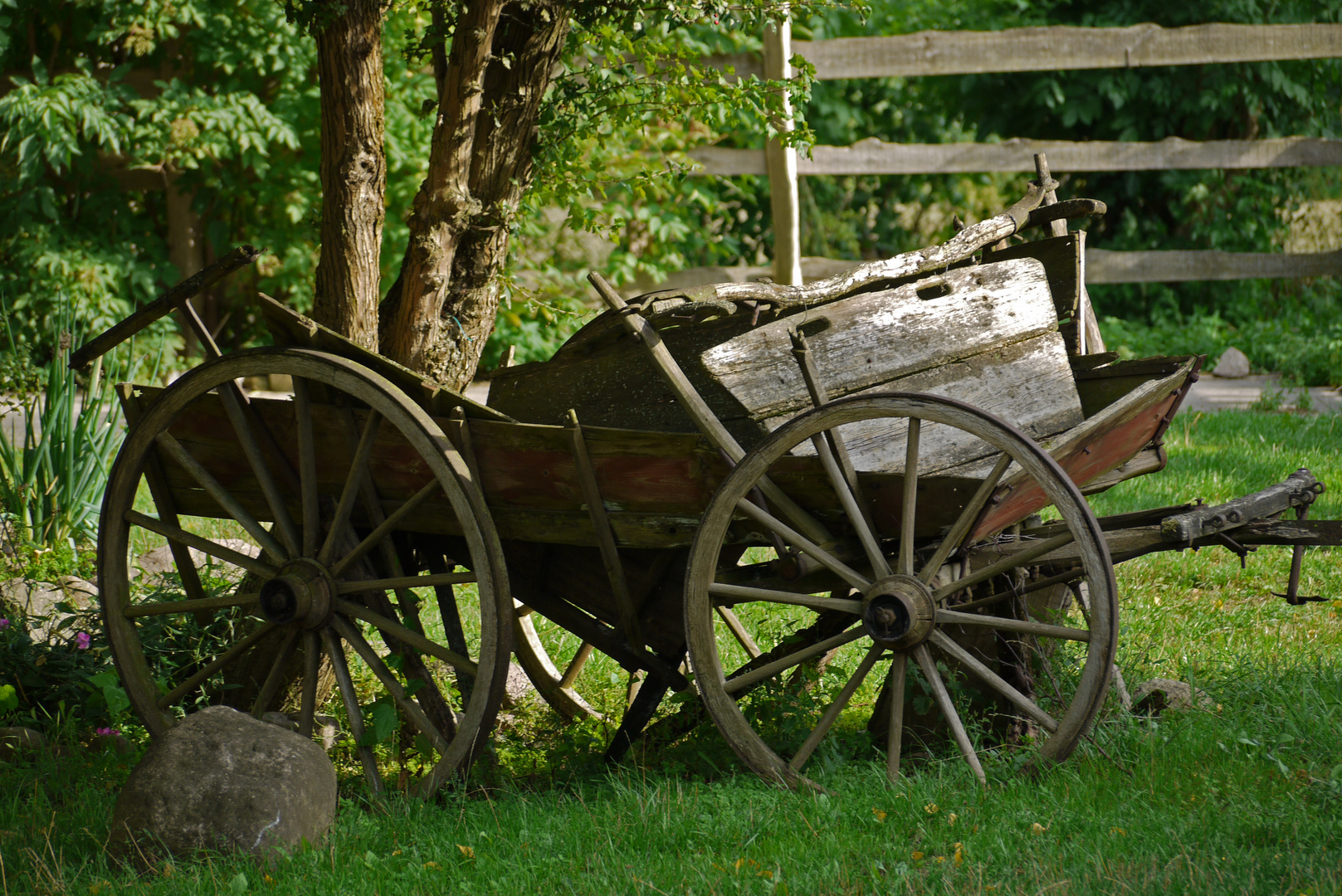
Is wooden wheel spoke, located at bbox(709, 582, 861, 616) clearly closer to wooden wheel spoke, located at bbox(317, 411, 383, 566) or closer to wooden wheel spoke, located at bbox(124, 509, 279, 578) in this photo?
wooden wheel spoke, located at bbox(317, 411, 383, 566)

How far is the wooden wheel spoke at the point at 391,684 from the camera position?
290cm

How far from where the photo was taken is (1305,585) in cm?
427

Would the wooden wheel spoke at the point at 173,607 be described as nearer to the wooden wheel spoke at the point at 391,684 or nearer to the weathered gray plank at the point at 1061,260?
the wooden wheel spoke at the point at 391,684

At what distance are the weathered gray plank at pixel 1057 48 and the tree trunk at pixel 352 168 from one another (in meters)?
4.68

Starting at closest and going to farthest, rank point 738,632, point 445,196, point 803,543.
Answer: point 803,543 < point 445,196 < point 738,632

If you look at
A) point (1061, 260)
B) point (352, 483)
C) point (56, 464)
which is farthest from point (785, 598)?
point (56, 464)

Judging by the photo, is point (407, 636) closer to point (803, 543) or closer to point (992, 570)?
point (803, 543)

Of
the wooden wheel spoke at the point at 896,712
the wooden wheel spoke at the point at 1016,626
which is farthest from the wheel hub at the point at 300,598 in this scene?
the wooden wheel spoke at the point at 1016,626

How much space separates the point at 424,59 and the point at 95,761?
260cm

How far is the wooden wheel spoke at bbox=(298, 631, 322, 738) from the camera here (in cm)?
301

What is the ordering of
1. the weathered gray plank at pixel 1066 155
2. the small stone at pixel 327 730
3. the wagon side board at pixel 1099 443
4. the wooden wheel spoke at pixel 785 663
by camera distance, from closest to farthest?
the wagon side board at pixel 1099 443 → the wooden wheel spoke at pixel 785 663 → the small stone at pixel 327 730 → the weathered gray plank at pixel 1066 155

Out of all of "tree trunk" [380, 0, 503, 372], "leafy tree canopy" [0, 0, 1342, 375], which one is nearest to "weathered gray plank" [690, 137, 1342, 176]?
"leafy tree canopy" [0, 0, 1342, 375]

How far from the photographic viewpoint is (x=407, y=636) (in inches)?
115

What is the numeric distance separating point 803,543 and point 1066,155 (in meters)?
6.33
